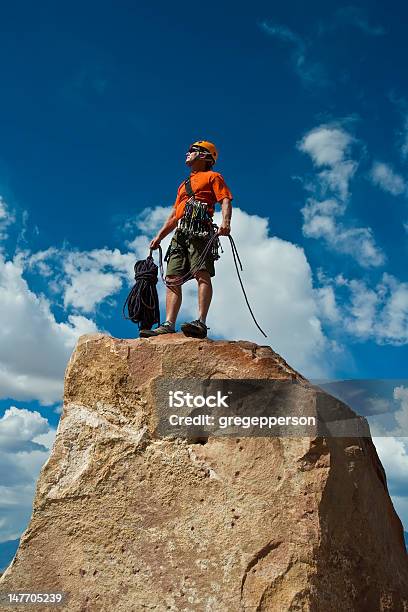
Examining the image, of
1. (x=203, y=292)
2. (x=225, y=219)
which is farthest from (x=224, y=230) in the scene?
(x=203, y=292)

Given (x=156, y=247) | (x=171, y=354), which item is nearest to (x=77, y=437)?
(x=171, y=354)

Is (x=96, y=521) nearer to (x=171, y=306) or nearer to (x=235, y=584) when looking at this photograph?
Result: (x=235, y=584)

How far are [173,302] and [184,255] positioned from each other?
0.50m

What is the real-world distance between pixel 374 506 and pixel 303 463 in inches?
44.5

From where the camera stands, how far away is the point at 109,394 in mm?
5383

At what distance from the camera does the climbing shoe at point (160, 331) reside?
5848 mm

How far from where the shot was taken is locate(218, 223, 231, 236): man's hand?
20.4 feet

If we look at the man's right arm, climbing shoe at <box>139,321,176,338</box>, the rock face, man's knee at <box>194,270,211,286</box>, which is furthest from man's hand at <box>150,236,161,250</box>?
the rock face

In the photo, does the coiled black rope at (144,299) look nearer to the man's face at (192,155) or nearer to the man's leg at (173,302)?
the man's leg at (173,302)

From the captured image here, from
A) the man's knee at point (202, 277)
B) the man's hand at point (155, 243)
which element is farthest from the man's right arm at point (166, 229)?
the man's knee at point (202, 277)

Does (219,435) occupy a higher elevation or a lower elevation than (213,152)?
lower

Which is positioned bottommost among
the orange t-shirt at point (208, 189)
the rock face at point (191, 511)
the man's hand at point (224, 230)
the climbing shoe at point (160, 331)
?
the rock face at point (191, 511)

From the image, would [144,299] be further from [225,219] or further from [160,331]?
Answer: [225,219]

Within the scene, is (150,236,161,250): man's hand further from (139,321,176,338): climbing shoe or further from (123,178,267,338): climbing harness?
(139,321,176,338): climbing shoe
